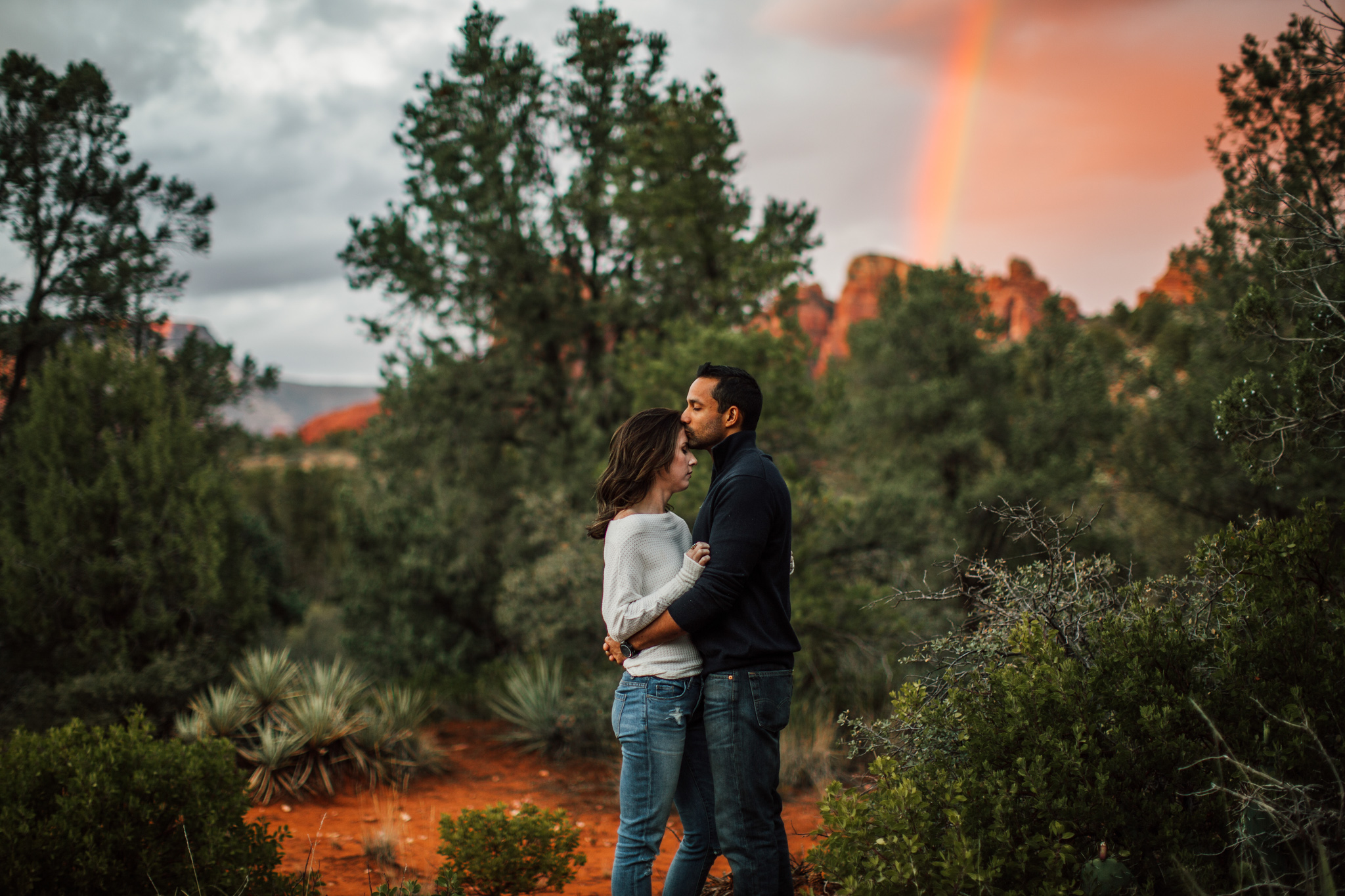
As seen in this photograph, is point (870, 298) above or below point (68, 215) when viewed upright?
above

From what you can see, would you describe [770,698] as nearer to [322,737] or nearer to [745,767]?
[745,767]

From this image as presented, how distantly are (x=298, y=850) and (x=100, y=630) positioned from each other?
14.0ft

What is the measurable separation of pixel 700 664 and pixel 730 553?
1.39ft

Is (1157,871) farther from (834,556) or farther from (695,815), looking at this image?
(834,556)

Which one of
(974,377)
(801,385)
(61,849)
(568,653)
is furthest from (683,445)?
(974,377)

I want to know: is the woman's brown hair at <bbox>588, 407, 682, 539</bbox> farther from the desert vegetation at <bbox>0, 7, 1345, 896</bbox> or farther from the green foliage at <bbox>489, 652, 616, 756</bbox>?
the green foliage at <bbox>489, 652, 616, 756</bbox>

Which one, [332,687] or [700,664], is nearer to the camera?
[700,664]

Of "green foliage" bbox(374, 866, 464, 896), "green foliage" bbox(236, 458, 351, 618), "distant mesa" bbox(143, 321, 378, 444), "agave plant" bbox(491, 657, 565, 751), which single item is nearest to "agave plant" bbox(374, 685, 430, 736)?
"agave plant" bbox(491, 657, 565, 751)

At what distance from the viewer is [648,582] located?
2742 mm

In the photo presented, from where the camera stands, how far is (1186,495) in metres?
10.9

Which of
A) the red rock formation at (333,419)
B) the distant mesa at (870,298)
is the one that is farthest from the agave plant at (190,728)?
the red rock formation at (333,419)

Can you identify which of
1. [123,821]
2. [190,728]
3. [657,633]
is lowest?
[190,728]

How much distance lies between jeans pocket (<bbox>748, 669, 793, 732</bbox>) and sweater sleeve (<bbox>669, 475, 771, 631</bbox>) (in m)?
0.26

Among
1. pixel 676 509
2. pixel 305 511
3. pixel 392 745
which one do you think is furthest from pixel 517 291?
pixel 305 511
